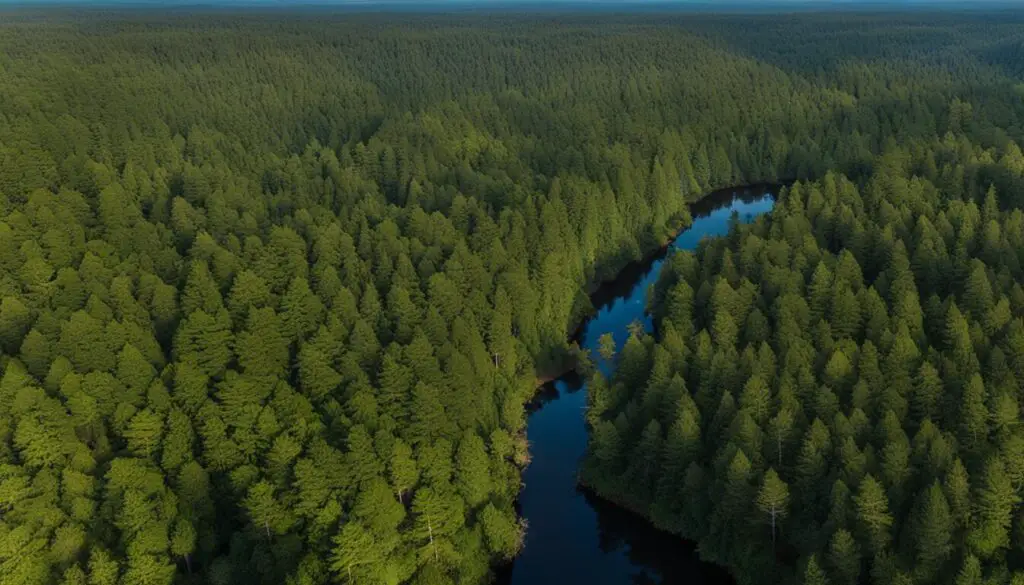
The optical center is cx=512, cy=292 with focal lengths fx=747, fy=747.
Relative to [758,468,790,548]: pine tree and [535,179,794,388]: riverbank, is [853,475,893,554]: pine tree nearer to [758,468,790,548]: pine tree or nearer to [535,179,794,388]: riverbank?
[758,468,790,548]: pine tree

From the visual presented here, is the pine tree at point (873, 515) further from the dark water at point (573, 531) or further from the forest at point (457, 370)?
the dark water at point (573, 531)

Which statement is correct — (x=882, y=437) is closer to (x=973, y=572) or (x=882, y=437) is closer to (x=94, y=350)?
(x=973, y=572)

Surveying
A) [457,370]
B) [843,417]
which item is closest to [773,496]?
[843,417]

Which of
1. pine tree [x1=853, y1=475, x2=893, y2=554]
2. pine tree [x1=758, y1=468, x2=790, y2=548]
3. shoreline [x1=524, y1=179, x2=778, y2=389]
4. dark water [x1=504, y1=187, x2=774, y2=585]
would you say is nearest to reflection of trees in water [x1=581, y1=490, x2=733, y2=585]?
dark water [x1=504, y1=187, x2=774, y2=585]

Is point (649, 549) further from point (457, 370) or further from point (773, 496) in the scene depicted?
point (457, 370)

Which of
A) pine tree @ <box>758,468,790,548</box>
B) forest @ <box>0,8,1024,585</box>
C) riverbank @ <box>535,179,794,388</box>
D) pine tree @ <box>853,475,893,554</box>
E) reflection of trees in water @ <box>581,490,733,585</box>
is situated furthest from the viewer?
riverbank @ <box>535,179,794,388</box>

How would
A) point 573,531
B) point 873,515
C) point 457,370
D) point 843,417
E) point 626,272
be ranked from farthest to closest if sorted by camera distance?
point 626,272
point 457,370
point 573,531
point 843,417
point 873,515
